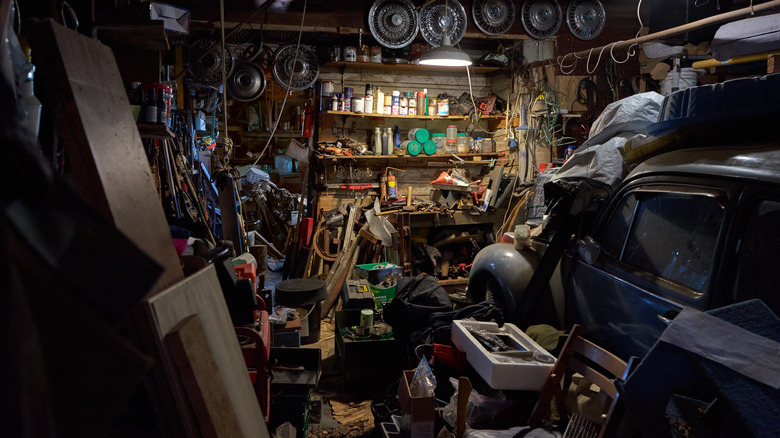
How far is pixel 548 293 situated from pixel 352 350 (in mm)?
1657

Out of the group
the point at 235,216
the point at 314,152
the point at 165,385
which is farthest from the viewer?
the point at 314,152

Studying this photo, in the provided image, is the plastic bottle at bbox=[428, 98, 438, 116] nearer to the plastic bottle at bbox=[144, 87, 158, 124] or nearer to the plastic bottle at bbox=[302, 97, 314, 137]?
the plastic bottle at bbox=[302, 97, 314, 137]

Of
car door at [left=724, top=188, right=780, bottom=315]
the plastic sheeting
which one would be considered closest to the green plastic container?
the plastic sheeting

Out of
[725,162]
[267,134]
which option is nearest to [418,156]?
[267,134]

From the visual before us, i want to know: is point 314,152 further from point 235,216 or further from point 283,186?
point 283,186

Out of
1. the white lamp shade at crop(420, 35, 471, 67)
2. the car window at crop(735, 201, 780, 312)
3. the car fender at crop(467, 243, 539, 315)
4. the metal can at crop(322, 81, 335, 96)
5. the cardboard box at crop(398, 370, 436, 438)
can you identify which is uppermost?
the white lamp shade at crop(420, 35, 471, 67)

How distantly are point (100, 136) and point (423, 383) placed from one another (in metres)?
2.03

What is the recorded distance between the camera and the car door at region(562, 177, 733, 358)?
212 cm

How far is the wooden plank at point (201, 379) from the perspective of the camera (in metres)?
1.22

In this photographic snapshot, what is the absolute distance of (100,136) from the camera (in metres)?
1.38

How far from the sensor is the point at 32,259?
0.96 meters

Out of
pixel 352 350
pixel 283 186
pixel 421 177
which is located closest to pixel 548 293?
pixel 352 350

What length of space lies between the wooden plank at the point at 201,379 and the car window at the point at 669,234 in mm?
1931

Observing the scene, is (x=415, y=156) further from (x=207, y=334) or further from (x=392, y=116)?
(x=207, y=334)
